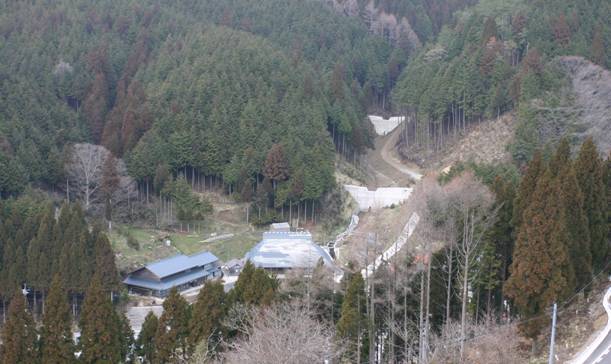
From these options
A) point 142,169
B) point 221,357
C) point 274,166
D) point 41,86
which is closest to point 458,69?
point 274,166

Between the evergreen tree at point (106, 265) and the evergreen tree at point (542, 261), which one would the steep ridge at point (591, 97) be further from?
the evergreen tree at point (106, 265)

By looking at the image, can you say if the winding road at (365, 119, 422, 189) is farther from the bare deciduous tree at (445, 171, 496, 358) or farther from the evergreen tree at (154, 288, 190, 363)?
the evergreen tree at (154, 288, 190, 363)

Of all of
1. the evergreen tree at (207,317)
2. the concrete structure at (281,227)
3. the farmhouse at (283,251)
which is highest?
the evergreen tree at (207,317)

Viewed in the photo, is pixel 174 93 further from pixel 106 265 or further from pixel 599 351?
pixel 599 351

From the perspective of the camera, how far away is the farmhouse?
30580 mm

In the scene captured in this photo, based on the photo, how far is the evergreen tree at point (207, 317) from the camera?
19719mm

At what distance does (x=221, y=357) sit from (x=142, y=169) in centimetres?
2253

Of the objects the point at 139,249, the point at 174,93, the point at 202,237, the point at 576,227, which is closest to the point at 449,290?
the point at 576,227

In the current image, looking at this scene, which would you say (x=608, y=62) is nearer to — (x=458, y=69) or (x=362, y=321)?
(x=458, y=69)

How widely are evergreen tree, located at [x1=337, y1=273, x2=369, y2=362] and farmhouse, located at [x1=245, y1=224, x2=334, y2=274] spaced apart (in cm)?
955

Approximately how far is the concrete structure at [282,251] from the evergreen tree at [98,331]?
10.1 metres

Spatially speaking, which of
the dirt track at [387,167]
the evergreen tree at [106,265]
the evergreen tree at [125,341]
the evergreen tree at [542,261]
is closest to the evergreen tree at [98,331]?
the evergreen tree at [125,341]

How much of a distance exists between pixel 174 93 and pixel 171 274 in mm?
16910

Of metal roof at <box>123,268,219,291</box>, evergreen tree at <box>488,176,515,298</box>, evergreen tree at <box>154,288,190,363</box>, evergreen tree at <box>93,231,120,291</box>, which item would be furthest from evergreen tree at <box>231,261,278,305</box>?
metal roof at <box>123,268,219,291</box>
